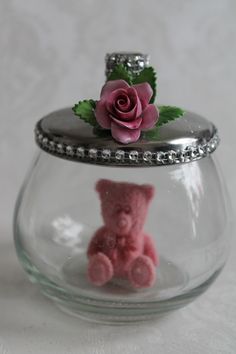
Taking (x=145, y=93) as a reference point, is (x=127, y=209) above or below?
below

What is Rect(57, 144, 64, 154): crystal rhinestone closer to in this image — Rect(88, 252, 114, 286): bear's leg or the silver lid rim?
the silver lid rim

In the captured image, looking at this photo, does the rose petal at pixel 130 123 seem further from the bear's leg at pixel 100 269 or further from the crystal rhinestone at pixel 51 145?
the bear's leg at pixel 100 269

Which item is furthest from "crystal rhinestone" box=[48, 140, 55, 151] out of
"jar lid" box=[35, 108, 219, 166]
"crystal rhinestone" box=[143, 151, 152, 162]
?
"crystal rhinestone" box=[143, 151, 152, 162]

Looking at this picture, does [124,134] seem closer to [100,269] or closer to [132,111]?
[132,111]

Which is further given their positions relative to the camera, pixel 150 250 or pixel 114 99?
pixel 150 250

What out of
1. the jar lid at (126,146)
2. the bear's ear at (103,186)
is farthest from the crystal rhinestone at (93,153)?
the bear's ear at (103,186)

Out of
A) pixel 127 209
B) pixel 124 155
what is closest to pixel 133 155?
pixel 124 155
